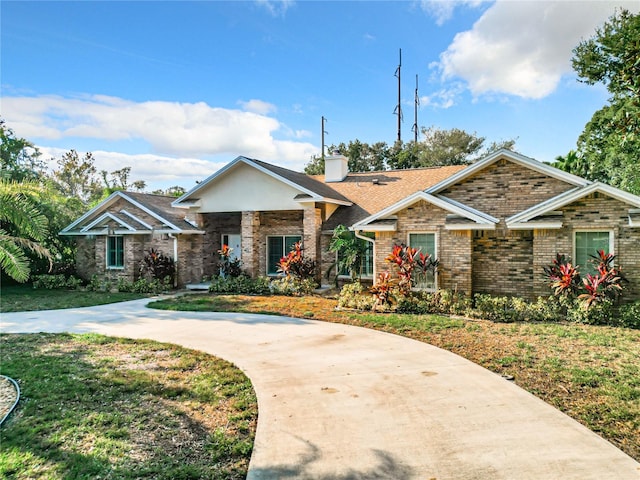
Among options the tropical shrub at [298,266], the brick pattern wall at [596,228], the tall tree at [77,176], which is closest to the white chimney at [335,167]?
the tropical shrub at [298,266]

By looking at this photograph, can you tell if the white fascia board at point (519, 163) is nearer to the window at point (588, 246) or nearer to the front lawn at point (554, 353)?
the window at point (588, 246)

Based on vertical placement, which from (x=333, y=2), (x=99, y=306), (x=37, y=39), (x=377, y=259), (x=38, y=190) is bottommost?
(x=99, y=306)

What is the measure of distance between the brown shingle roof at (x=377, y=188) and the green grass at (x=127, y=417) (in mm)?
11432

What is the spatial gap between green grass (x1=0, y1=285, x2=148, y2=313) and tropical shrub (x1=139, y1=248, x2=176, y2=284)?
1.23 m

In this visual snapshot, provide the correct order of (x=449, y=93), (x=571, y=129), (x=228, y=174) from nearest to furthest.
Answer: (x=228, y=174), (x=571, y=129), (x=449, y=93)

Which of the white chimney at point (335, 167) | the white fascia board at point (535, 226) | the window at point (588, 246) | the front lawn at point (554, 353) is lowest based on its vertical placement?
the front lawn at point (554, 353)

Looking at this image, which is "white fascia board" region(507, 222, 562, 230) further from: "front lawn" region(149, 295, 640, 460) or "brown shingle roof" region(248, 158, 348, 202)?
"brown shingle roof" region(248, 158, 348, 202)

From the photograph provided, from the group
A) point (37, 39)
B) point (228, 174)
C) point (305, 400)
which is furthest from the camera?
point (228, 174)

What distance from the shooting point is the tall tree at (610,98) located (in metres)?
14.3

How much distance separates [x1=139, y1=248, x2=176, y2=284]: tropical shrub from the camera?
1741 centimetres

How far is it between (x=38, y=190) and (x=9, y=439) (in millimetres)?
6537

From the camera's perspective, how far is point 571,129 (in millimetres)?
19844

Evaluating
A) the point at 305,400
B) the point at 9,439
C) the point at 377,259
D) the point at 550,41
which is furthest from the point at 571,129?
the point at 9,439

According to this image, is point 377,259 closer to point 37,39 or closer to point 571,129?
point 37,39
